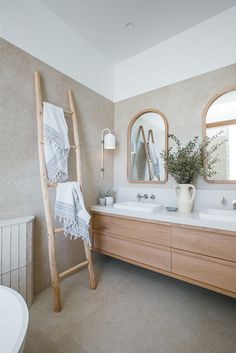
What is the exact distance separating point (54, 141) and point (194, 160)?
4.62 ft

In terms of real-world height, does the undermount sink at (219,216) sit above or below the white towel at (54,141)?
below

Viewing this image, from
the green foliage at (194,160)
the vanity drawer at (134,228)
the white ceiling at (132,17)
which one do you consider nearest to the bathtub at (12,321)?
the vanity drawer at (134,228)

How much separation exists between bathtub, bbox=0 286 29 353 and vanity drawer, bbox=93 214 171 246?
3.76 ft

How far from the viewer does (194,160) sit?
6.15 ft

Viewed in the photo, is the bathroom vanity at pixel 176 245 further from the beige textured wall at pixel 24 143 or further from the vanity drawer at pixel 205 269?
the beige textured wall at pixel 24 143

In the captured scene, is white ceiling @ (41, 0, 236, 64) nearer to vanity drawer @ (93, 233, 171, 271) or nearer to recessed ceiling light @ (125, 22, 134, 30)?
recessed ceiling light @ (125, 22, 134, 30)

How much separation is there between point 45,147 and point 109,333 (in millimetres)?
1577

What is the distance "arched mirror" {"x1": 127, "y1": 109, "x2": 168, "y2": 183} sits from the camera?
226 cm

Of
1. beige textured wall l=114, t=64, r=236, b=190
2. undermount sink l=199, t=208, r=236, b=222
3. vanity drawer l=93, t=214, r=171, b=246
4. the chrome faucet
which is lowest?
vanity drawer l=93, t=214, r=171, b=246

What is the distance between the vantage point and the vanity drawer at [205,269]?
1.33 m

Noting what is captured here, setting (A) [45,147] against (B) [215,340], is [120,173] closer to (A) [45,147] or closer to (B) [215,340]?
(A) [45,147]

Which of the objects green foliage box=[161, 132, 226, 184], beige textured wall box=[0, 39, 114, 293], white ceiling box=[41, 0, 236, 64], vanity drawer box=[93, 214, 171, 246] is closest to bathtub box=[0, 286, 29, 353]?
beige textured wall box=[0, 39, 114, 293]

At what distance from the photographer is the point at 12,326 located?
2.69ft

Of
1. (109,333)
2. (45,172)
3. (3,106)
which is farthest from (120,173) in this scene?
(109,333)
